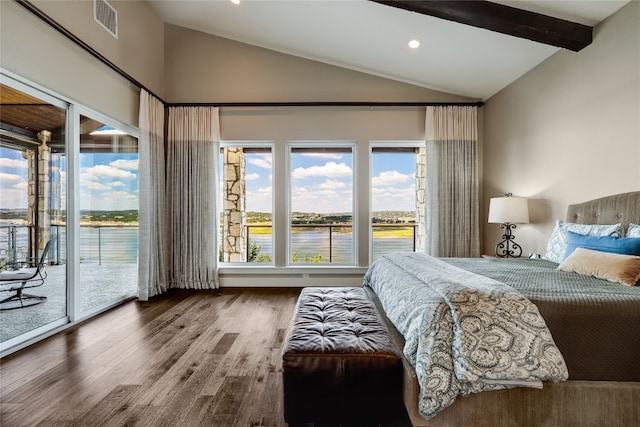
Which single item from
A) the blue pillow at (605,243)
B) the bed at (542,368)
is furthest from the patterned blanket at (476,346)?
the blue pillow at (605,243)

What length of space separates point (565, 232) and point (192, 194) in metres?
4.44

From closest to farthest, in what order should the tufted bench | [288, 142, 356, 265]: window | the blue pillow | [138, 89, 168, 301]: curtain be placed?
the tufted bench → the blue pillow → [138, 89, 168, 301]: curtain → [288, 142, 356, 265]: window

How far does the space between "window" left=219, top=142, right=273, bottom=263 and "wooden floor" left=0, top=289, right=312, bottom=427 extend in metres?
1.45

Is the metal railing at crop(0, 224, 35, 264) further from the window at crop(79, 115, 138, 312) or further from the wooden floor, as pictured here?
the wooden floor

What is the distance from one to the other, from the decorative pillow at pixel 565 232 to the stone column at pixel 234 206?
3.87m

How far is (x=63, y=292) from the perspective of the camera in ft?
10.1

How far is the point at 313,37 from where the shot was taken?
405 centimetres

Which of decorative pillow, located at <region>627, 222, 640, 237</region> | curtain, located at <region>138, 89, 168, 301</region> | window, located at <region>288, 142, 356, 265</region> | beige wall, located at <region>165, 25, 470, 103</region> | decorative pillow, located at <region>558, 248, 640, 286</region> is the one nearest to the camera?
decorative pillow, located at <region>558, 248, 640, 286</region>

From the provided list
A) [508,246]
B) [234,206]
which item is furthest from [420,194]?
[234,206]

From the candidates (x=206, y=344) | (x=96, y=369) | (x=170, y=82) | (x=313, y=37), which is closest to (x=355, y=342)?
(x=206, y=344)

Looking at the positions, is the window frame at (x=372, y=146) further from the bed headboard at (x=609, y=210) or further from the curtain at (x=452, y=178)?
the bed headboard at (x=609, y=210)

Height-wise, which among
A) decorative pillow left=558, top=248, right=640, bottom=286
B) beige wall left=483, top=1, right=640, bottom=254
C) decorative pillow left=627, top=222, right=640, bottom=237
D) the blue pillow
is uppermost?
beige wall left=483, top=1, right=640, bottom=254

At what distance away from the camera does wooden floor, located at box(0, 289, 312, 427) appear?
69.0 inches

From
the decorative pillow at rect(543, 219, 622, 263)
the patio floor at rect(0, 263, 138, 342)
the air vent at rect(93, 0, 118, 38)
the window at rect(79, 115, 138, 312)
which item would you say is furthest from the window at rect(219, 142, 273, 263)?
the decorative pillow at rect(543, 219, 622, 263)
